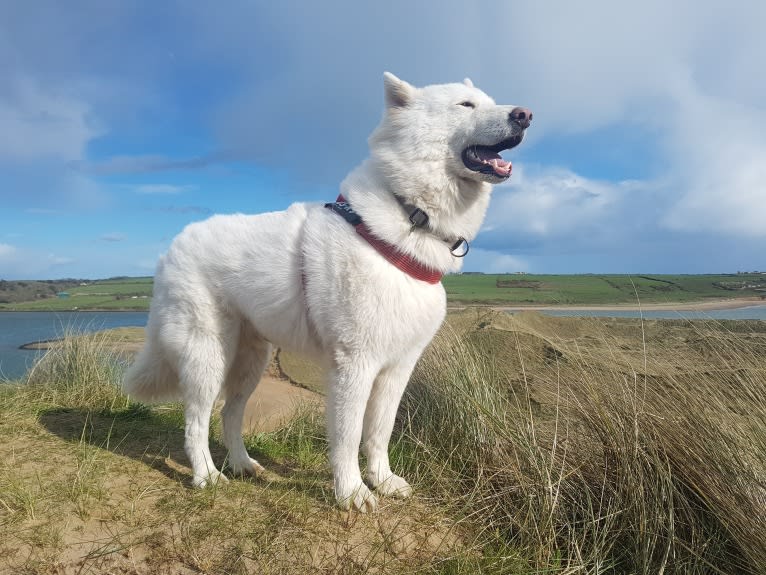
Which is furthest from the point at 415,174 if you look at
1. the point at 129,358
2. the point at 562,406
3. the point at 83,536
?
the point at 129,358

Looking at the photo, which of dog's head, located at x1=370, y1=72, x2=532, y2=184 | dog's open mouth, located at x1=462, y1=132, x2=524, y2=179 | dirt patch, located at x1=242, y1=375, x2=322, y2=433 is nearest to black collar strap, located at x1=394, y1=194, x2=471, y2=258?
dog's head, located at x1=370, y1=72, x2=532, y2=184

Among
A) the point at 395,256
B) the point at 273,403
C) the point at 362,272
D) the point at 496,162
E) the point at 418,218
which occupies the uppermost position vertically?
the point at 496,162

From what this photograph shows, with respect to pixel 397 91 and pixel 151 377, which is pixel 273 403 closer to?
A: pixel 151 377

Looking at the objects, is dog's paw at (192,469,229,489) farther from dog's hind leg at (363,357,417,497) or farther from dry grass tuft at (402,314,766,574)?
dry grass tuft at (402,314,766,574)

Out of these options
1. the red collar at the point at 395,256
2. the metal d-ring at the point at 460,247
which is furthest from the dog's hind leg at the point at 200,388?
the metal d-ring at the point at 460,247

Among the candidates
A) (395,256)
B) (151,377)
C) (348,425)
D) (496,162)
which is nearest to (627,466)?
(348,425)

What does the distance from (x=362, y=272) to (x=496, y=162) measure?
1.07m

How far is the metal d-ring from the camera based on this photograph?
3402 millimetres

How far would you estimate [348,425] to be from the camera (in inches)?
126

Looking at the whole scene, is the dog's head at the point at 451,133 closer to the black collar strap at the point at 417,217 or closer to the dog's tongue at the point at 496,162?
the dog's tongue at the point at 496,162

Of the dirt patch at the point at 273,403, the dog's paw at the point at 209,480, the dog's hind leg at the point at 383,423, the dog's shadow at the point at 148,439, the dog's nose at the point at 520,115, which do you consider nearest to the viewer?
the dog's nose at the point at 520,115

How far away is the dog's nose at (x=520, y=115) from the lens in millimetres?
3064

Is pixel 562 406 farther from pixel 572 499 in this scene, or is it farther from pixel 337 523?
pixel 337 523

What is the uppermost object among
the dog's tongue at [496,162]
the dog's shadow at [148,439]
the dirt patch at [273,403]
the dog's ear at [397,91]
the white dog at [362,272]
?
the dog's ear at [397,91]
